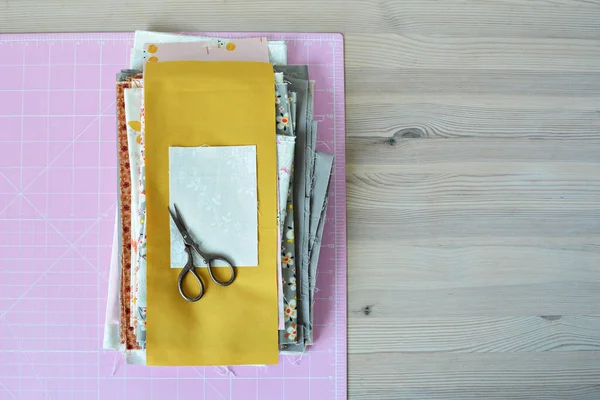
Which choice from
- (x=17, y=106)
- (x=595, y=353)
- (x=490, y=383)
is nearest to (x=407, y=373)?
(x=490, y=383)

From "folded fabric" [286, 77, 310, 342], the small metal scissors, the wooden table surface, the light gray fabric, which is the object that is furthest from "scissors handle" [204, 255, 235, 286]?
the light gray fabric

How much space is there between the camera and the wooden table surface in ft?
2.87

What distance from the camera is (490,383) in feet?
2.88

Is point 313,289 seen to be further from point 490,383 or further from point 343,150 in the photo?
point 490,383

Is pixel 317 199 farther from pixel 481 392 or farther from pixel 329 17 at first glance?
pixel 481 392

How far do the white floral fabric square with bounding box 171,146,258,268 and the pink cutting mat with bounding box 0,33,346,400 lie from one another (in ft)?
0.57

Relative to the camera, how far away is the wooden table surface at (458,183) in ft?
2.87

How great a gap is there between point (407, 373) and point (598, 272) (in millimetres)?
409

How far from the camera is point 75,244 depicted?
0.86 m

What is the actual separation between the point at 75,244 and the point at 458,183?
0.72 meters

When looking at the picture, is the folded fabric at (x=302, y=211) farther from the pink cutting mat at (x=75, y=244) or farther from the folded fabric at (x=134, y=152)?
the folded fabric at (x=134, y=152)

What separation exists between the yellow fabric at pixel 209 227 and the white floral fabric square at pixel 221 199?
0.01 m

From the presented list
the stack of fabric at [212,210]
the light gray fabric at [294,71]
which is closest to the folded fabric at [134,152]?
the stack of fabric at [212,210]

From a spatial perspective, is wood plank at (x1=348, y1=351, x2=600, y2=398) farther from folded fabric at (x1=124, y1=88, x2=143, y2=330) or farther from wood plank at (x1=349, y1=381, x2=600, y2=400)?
folded fabric at (x1=124, y1=88, x2=143, y2=330)
